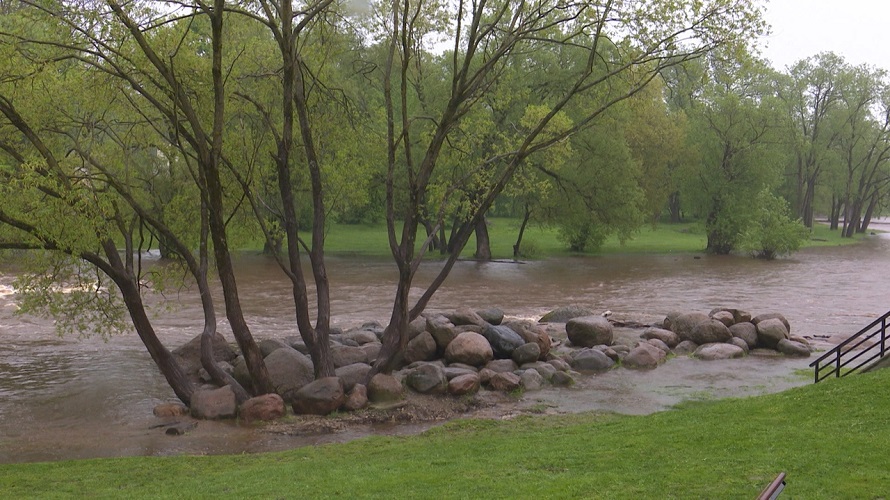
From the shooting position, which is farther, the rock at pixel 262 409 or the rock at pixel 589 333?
the rock at pixel 589 333

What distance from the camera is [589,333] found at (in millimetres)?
24859

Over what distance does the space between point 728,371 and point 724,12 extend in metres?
9.79

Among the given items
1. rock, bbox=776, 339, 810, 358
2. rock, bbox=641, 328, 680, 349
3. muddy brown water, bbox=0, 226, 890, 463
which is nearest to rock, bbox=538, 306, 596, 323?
muddy brown water, bbox=0, 226, 890, 463

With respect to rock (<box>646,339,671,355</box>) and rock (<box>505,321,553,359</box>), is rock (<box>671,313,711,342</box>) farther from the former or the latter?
rock (<box>505,321,553,359</box>)

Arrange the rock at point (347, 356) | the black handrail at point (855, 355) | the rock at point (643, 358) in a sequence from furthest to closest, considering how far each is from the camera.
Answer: the rock at point (643, 358)
the rock at point (347, 356)
the black handrail at point (855, 355)

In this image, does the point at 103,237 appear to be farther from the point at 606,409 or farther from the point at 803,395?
the point at 803,395

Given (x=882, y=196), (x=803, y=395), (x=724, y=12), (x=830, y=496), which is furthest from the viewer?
(x=882, y=196)

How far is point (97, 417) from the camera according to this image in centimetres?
1795

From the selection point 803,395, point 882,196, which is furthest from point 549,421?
point 882,196

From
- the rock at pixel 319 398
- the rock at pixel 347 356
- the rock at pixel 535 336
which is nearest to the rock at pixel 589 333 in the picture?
the rock at pixel 535 336

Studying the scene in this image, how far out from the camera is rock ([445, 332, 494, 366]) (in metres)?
21.7

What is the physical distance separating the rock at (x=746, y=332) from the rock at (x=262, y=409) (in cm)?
1486

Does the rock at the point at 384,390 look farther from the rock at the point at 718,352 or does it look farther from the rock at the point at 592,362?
the rock at the point at 718,352

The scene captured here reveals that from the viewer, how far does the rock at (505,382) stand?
19.6m
